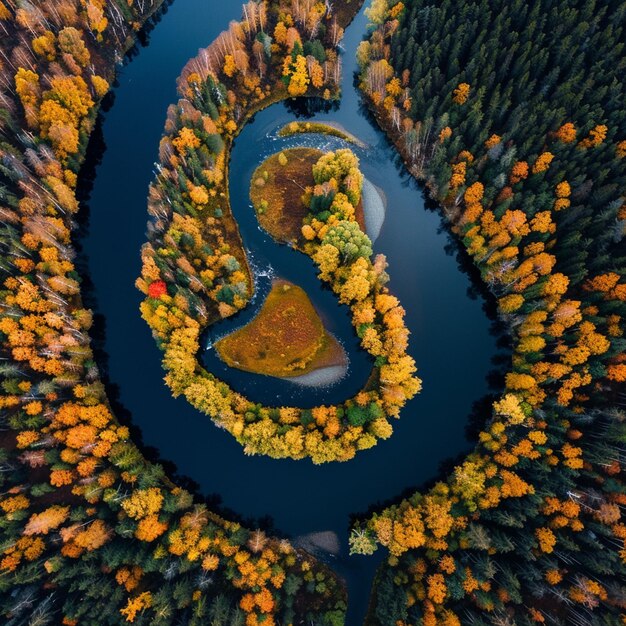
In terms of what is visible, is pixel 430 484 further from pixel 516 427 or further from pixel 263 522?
pixel 263 522

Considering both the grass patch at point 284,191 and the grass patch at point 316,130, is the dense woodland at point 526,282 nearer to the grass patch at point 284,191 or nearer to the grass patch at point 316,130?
the grass patch at point 316,130

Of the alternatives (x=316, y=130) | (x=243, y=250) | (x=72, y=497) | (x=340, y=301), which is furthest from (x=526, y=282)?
(x=72, y=497)

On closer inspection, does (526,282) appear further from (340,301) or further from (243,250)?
(243,250)

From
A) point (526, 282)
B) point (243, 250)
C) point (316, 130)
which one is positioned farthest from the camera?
point (316, 130)

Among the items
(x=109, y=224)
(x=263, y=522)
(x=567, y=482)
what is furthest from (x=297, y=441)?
(x=109, y=224)

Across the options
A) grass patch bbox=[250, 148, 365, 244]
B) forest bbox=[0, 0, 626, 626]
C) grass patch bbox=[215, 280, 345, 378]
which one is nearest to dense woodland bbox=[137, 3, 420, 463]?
forest bbox=[0, 0, 626, 626]

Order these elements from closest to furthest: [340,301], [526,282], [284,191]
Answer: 1. [526,282]
2. [340,301]
3. [284,191]

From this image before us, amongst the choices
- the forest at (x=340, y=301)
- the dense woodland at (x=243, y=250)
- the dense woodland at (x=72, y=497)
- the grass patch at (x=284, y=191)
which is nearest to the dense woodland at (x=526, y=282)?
the forest at (x=340, y=301)
